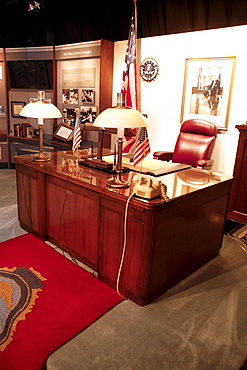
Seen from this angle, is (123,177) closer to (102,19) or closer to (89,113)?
(89,113)

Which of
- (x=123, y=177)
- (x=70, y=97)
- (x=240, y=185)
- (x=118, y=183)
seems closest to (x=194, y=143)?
(x=240, y=185)

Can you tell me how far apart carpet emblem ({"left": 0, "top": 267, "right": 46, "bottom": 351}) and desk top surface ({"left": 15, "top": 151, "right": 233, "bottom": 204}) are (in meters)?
0.88

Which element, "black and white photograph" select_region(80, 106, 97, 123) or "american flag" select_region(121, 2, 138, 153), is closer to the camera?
"american flag" select_region(121, 2, 138, 153)

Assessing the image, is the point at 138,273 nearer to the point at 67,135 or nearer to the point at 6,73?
the point at 67,135

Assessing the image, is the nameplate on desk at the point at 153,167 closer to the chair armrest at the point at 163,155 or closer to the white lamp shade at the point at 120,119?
the white lamp shade at the point at 120,119

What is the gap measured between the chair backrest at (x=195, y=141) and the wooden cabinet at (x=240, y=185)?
15.5 inches

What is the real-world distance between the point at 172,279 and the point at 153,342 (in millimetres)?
640

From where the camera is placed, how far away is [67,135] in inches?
183

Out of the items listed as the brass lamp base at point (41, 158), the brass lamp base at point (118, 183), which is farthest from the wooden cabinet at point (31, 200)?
the brass lamp base at point (118, 183)

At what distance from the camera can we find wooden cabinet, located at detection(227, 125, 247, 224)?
3.53 m

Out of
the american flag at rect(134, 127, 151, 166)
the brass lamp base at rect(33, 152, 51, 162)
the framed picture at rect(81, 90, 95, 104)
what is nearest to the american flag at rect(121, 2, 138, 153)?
the framed picture at rect(81, 90, 95, 104)

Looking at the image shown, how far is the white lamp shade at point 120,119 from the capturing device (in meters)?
2.14

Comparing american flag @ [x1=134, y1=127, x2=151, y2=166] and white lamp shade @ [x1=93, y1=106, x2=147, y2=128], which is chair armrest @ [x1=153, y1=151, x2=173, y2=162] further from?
white lamp shade @ [x1=93, y1=106, x2=147, y2=128]

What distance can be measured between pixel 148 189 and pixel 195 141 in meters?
2.15
